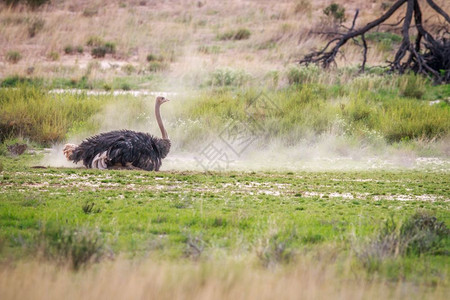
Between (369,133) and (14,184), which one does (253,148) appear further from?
(14,184)

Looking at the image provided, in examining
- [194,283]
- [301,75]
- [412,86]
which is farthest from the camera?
[301,75]

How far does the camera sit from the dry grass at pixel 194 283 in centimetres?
527

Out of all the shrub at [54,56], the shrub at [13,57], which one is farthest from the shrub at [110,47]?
the shrub at [13,57]

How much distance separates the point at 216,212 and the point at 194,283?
10.0 feet

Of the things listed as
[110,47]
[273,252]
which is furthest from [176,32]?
[273,252]

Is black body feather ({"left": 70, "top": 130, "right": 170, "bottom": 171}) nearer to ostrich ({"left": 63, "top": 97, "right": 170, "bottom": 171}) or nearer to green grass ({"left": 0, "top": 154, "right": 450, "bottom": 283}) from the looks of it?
ostrich ({"left": 63, "top": 97, "right": 170, "bottom": 171})

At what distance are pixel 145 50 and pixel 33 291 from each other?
88.6ft

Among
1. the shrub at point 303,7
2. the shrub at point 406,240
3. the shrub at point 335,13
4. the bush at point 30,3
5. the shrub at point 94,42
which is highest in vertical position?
the shrub at point 303,7

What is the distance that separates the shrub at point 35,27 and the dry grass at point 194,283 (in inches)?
1164

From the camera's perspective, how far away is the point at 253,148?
16.0 meters

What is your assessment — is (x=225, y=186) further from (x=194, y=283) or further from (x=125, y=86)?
(x=125, y=86)

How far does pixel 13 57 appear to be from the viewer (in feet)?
94.0

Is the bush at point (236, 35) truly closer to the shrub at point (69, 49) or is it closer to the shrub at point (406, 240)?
the shrub at point (69, 49)

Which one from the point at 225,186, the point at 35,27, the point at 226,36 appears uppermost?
the point at 226,36
